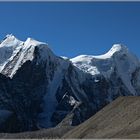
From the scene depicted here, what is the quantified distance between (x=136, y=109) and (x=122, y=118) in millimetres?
8716

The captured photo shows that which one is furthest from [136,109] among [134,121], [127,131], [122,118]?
[127,131]

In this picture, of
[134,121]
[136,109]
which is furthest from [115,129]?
[136,109]

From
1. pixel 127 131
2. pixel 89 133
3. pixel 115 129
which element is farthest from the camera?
pixel 89 133

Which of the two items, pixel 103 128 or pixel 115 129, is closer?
pixel 115 129

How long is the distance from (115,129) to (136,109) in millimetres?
27315

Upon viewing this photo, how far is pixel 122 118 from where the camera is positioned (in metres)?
194

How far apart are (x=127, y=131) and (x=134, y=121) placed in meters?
17.1

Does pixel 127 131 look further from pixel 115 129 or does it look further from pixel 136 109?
pixel 136 109

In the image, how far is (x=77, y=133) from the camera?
651 feet

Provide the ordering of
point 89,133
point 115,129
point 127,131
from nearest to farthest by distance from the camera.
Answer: point 127,131
point 115,129
point 89,133

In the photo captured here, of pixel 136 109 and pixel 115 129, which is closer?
pixel 115 129

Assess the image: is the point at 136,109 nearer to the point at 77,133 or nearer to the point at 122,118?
the point at 122,118

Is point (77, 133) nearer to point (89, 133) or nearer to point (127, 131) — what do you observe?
point (89, 133)

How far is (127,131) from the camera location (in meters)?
162
